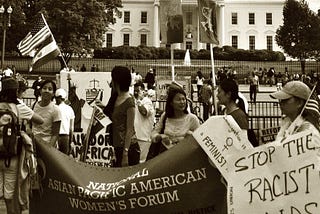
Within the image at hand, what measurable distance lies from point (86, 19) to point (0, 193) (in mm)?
46766

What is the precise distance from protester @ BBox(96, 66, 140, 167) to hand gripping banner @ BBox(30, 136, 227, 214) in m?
1.17

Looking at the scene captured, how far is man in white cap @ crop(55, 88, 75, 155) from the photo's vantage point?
412 inches

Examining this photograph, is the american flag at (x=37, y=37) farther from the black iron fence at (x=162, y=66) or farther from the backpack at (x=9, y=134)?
the black iron fence at (x=162, y=66)

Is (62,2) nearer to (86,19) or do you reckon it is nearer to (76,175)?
(86,19)

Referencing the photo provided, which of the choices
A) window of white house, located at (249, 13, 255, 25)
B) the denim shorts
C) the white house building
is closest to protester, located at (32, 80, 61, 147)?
the denim shorts

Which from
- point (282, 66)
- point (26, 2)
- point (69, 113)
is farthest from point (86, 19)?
point (69, 113)

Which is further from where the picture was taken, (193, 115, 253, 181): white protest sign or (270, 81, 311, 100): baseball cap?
(270, 81, 311, 100): baseball cap

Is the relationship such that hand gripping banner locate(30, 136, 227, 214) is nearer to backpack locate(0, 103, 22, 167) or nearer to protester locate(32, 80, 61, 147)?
backpack locate(0, 103, 22, 167)

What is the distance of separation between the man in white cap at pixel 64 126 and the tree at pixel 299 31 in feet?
164

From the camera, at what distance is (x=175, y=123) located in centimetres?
679

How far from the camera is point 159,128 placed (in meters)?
6.86

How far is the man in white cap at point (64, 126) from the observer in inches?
412

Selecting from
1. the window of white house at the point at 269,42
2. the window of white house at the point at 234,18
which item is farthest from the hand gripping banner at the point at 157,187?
the window of white house at the point at 234,18

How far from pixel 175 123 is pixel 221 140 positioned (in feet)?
5.57
